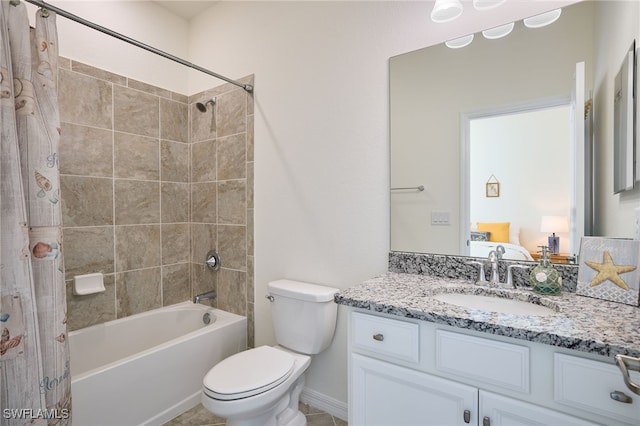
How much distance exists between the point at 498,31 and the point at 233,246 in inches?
77.1

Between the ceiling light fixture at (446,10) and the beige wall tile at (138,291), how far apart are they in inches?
92.9

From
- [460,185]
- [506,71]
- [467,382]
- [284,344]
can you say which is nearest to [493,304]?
[467,382]

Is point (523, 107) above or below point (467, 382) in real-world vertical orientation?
above

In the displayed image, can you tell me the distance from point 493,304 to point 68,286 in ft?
7.60

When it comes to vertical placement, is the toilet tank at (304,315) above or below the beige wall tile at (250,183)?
below

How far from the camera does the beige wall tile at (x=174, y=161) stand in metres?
2.44

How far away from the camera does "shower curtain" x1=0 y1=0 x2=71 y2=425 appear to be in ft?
3.57

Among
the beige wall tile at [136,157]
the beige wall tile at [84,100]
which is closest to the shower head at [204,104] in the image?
the beige wall tile at [136,157]

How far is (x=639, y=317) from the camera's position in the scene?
0.92 m

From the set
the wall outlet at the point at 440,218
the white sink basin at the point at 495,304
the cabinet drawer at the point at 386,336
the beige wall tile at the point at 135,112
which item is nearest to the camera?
the cabinet drawer at the point at 386,336

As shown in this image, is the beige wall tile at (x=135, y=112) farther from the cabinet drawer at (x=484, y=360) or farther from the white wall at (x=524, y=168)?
the cabinet drawer at (x=484, y=360)

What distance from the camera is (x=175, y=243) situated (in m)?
2.51

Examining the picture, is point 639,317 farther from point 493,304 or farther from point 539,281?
point 493,304

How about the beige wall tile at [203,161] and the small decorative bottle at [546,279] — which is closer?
the small decorative bottle at [546,279]
